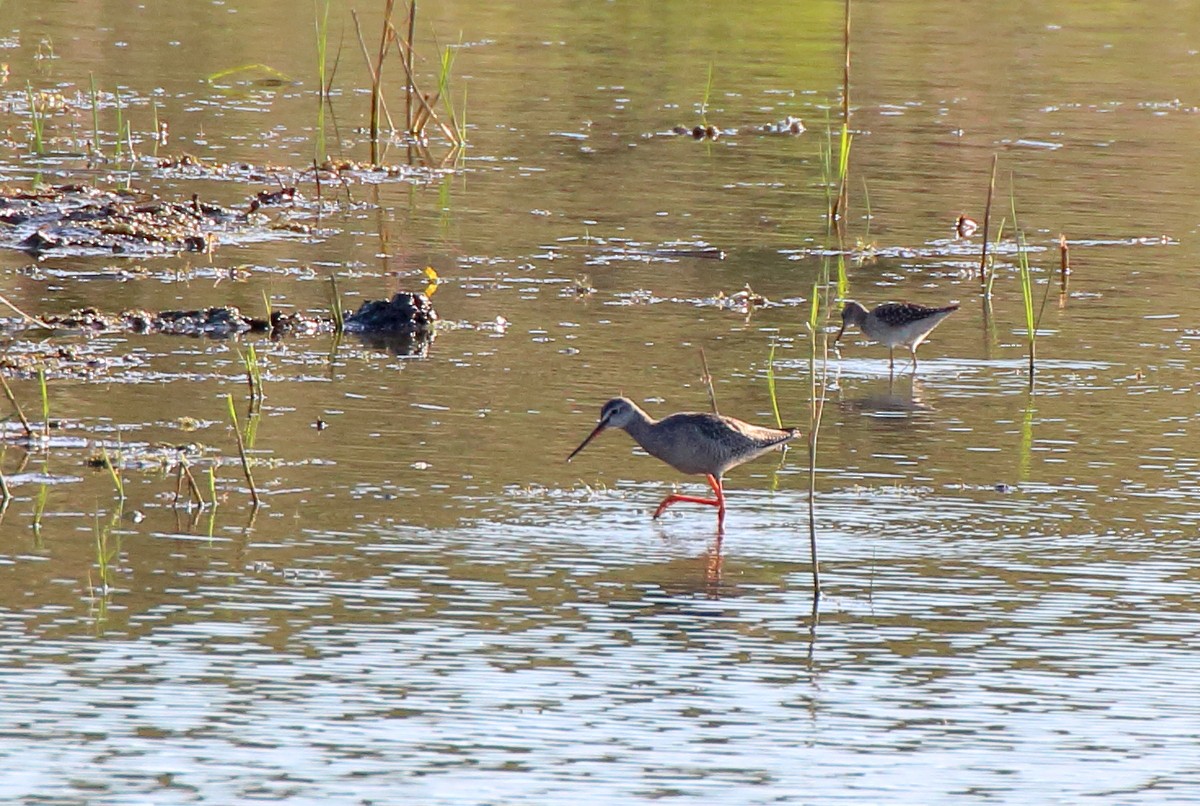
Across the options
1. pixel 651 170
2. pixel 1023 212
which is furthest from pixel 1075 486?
pixel 651 170

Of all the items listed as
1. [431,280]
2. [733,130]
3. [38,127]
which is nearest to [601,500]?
[431,280]

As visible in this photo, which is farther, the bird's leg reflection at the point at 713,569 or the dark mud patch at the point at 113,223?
the dark mud patch at the point at 113,223

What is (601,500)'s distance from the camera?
1012cm

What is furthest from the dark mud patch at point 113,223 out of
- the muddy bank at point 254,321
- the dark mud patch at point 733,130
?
the dark mud patch at point 733,130

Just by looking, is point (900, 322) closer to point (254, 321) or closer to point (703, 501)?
point (703, 501)

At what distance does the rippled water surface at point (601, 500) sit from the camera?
7.08 metres

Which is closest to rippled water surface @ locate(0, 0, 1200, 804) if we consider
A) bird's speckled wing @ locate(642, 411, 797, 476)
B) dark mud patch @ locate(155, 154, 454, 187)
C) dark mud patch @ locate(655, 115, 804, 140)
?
dark mud patch @ locate(155, 154, 454, 187)

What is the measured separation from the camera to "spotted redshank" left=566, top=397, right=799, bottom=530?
10094 mm

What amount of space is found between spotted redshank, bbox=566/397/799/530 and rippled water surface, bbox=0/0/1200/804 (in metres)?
0.22

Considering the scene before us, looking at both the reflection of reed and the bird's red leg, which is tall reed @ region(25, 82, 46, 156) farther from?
the bird's red leg

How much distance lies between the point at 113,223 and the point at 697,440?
24.5 feet

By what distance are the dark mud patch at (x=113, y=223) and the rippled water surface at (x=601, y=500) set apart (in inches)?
→ 13.4

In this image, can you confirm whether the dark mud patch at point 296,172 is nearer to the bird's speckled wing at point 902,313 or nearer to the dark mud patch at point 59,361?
the dark mud patch at point 59,361

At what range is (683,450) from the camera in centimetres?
1016
